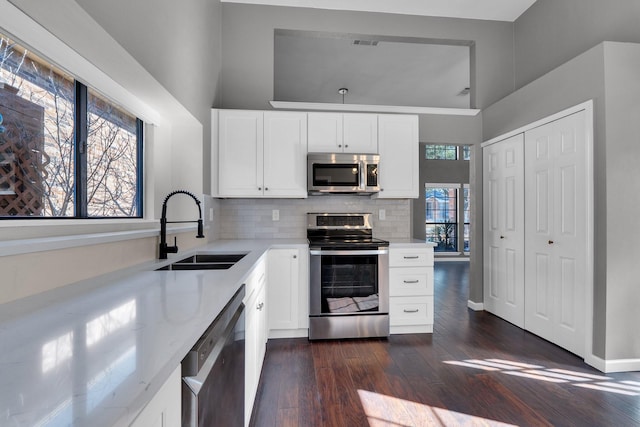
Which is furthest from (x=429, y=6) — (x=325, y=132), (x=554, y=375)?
(x=554, y=375)

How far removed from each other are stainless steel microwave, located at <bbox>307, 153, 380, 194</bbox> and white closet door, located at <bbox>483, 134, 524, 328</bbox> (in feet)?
4.56

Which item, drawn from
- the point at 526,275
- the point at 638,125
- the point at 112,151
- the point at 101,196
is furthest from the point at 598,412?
the point at 112,151

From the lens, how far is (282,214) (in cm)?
335

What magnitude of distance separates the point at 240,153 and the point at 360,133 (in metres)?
1.21

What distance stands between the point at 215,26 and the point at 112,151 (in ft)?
5.99

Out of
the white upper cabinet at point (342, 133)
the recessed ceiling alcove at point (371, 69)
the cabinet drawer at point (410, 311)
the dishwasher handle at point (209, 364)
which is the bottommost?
the cabinet drawer at point (410, 311)

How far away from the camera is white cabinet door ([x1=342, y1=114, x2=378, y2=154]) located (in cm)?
314

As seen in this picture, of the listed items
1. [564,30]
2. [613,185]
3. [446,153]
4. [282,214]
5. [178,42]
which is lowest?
[282,214]

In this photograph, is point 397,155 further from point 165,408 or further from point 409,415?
point 165,408

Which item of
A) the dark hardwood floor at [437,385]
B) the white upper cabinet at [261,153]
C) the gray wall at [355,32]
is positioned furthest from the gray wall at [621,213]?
the white upper cabinet at [261,153]

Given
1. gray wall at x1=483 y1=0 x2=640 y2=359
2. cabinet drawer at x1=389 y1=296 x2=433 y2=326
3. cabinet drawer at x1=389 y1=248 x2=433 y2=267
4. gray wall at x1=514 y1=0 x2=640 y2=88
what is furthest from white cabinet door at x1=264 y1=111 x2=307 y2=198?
gray wall at x1=514 y1=0 x2=640 y2=88

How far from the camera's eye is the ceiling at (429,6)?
11.0 feet

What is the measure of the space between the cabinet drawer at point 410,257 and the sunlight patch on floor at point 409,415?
48.7 inches

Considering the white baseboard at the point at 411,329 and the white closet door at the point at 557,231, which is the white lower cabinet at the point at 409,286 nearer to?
the white baseboard at the point at 411,329
